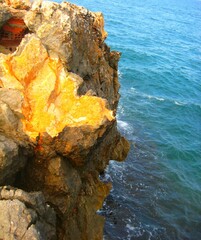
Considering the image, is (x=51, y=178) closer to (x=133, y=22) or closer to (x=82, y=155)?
(x=82, y=155)

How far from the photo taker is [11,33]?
61.9 feet

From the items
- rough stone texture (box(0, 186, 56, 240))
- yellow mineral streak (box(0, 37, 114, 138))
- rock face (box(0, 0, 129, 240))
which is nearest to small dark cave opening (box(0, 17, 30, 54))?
rock face (box(0, 0, 129, 240))

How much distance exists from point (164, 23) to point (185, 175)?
226 feet

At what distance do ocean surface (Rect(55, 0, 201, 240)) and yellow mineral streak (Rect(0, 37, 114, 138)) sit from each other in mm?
11209

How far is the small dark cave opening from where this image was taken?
1855 cm

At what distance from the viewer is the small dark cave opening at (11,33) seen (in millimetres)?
18547

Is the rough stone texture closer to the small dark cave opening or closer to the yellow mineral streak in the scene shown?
the yellow mineral streak

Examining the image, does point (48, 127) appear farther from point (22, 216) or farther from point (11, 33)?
point (11, 33)

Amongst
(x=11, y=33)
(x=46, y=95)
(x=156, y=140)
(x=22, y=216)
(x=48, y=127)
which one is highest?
(x=11, y=33)

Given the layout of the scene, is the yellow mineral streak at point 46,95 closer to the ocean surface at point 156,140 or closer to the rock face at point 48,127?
the rock face at point 48,127

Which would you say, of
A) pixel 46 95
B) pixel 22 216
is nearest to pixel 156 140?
pixel 46 95

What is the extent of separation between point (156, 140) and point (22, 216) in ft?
85.0

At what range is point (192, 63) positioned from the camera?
63656mm

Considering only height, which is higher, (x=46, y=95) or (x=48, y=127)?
(x=46, y=95)
